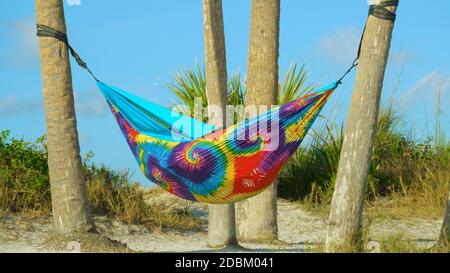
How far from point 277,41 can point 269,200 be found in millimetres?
1549

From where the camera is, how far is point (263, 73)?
680 cm

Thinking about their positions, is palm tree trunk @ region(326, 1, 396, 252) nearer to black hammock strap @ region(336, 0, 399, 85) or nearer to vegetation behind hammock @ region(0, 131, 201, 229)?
black hammock strap @ region(336, 0, 399, 85)

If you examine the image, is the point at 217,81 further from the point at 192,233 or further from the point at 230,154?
the point at 192,233

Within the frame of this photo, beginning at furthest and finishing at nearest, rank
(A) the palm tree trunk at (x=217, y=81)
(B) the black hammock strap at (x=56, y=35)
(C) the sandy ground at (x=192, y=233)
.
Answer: (C) the sandy ground at (x=192, y=233)
(A) the palm tree trunk at (x=217, y=81)
(B) the black hammock strap at (x=56, y=35)

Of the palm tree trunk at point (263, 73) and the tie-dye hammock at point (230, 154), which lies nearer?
the tie-dye hammock at point (230, 154)

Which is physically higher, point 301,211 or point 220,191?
point 220,191

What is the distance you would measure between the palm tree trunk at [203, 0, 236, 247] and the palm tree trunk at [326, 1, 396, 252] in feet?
4.74

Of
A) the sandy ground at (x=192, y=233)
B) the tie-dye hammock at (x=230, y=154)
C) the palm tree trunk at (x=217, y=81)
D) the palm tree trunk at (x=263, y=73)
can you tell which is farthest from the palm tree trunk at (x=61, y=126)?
the palm tree trunk at (x=263, y=73)

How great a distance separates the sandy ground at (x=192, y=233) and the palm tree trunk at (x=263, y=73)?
0.84 feet

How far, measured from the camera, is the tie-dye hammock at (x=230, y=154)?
16.1 feet

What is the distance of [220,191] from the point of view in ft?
16.6

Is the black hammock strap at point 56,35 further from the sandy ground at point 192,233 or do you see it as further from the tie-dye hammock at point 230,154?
the sandy ground at point 192,233
